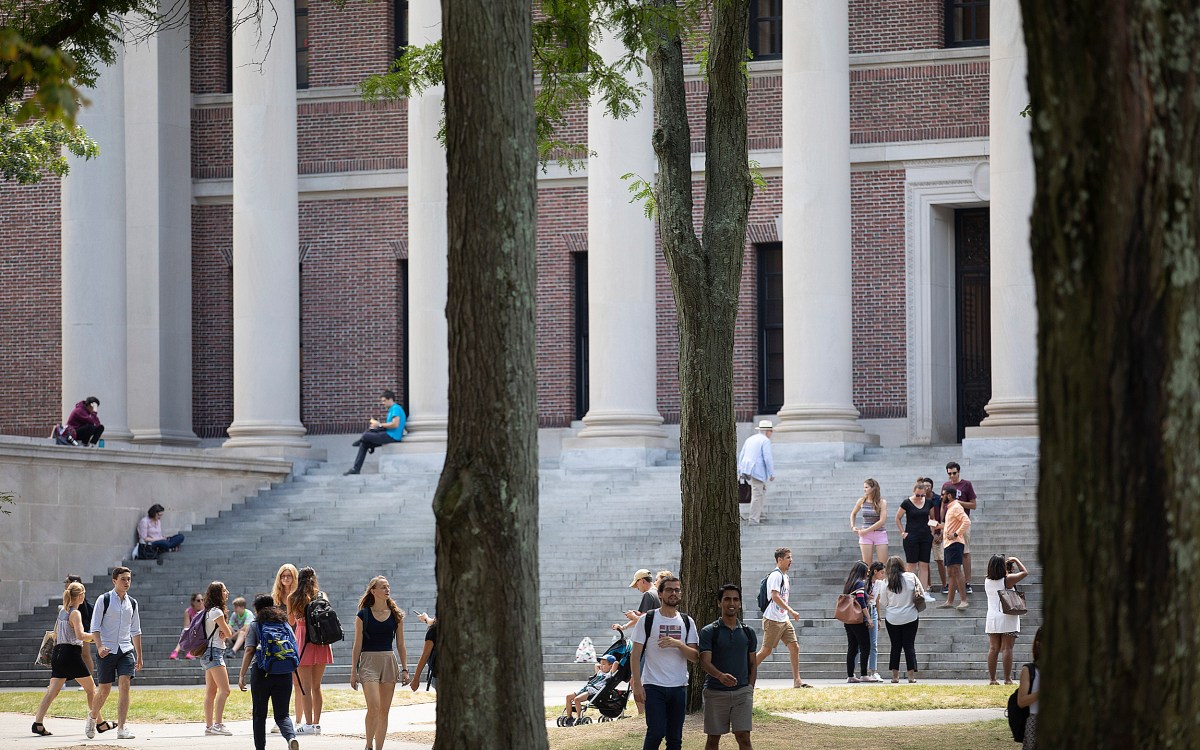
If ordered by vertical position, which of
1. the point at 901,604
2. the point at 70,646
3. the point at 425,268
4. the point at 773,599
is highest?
the point at 425,268

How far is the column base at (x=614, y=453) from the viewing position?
32219 mm

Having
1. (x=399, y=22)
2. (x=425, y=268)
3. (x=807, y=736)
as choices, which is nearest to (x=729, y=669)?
(x=807, y=736)

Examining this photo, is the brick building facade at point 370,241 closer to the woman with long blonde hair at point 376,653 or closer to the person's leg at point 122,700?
the person's leg at point 122,700

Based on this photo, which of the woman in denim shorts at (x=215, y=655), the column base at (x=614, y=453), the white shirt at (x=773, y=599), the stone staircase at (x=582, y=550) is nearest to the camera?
the woman in denim shorts at (x=215, y=655)

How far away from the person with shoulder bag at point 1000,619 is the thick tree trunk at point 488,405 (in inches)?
417

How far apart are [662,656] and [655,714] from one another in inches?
16.7

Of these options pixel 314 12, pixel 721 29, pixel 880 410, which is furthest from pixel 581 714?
pixel 314 12

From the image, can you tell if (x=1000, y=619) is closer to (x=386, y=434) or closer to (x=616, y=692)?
(x=616, y=692)

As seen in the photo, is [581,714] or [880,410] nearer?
[581,714]

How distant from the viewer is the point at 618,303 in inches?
1277

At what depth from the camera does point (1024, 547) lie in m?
24.8

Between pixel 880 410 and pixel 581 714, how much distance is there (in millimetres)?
18954

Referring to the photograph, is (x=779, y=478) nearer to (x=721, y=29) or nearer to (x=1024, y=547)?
(x=1024, y=547)

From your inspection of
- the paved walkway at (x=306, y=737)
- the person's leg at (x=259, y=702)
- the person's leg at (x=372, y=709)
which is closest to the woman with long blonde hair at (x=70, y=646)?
the paved walkway at (x=306, y=737)
